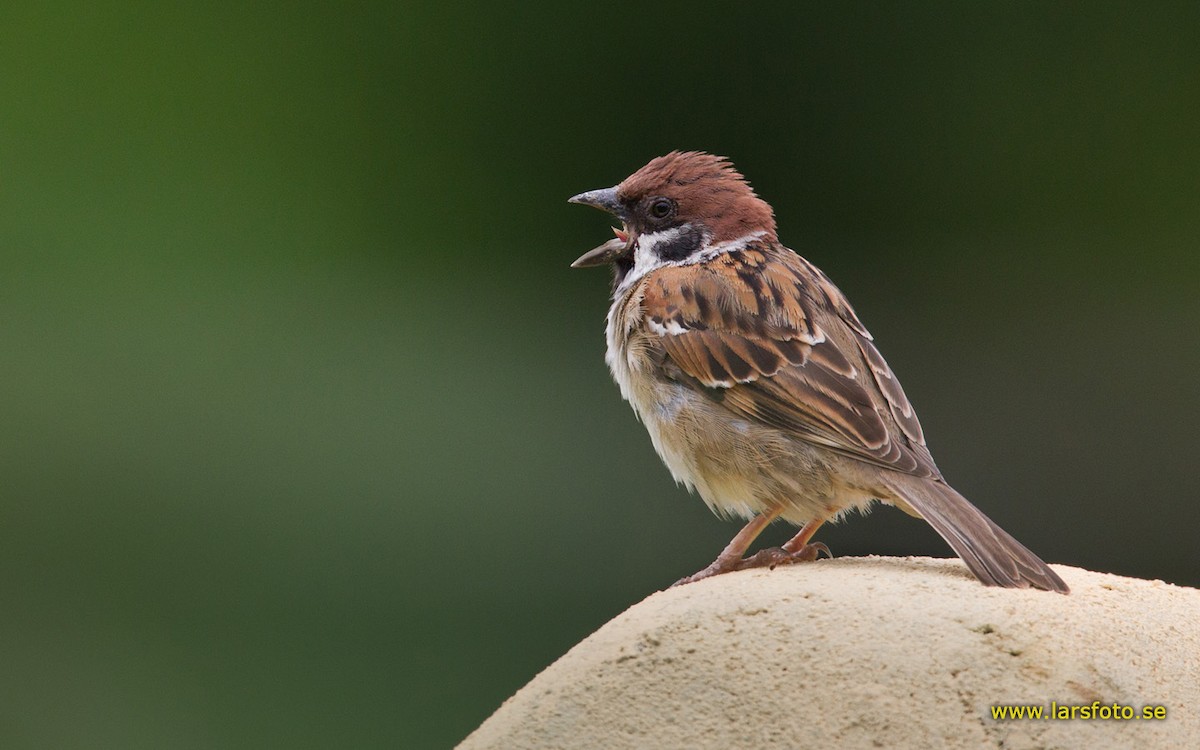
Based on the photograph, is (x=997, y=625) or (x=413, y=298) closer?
(x=997, y=625)

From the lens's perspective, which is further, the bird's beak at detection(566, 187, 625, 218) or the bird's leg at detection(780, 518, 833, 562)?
the bird's beak at detection(566, 187, 625, 218)

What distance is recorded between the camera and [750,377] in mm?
2934

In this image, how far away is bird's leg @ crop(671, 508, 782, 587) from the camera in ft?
8.86

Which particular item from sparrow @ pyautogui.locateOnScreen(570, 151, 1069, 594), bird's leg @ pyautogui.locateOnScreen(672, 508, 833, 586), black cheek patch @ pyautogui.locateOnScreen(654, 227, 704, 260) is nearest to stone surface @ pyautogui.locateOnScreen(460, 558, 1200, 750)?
sparrow @ pyautogui.locateOnScreen(570, 151, 1069, 594)

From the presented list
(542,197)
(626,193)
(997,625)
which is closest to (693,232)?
(626,193)

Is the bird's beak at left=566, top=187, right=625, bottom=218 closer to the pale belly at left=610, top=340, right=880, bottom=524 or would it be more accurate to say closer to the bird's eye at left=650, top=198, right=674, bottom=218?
the bird's eye at left=650, top=198, right=674, bottom=218

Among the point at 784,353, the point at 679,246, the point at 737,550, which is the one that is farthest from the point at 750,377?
the point at 679,246

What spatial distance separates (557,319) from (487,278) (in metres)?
0.32

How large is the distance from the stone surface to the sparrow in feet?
0.91

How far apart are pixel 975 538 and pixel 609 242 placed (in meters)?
1.46

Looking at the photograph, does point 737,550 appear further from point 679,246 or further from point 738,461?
point 679,246

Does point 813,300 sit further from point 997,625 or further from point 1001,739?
point 1001,739

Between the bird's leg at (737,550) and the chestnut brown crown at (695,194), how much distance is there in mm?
878

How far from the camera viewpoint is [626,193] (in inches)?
134
